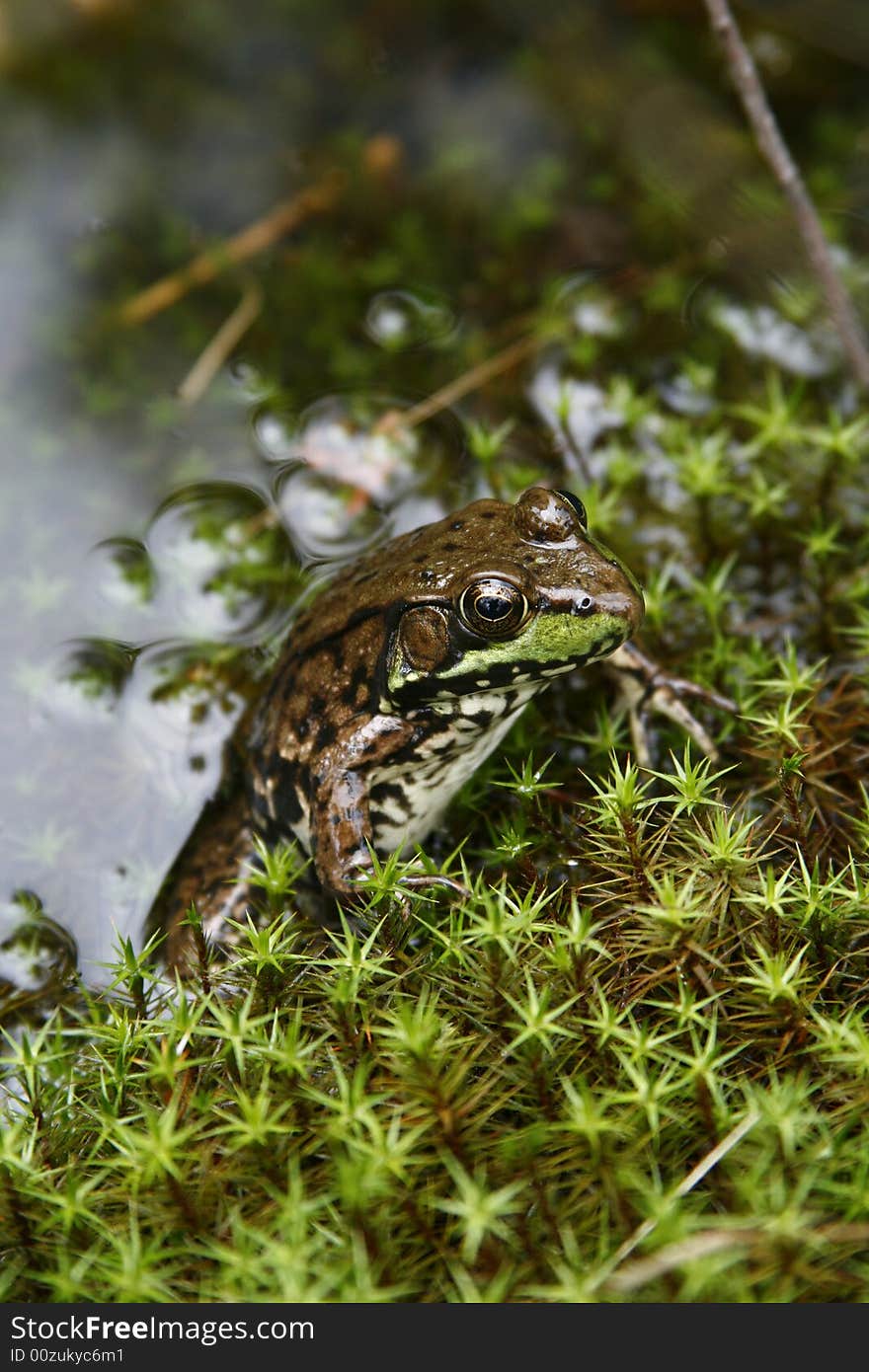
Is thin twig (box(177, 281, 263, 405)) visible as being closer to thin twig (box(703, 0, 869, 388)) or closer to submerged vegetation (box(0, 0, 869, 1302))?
submerged vegetation (box(0, 0, 869, 1302))

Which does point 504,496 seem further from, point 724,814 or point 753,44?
point 753,44

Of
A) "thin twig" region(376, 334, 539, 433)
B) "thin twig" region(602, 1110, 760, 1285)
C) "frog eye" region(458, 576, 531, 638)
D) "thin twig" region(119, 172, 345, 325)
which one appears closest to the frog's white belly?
"frog eye" region(458, 576, 531, 638)

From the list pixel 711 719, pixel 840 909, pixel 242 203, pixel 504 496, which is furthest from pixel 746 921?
pixel 242 203

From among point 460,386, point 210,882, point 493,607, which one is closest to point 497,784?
point 493,607

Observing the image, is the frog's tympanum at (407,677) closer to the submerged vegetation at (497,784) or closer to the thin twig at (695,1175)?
the submerged vegetation at (497,784)

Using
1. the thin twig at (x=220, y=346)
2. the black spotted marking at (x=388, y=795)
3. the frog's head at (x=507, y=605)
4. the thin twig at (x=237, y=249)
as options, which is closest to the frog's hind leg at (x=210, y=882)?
the black spotted marking at (x=388, y=795)

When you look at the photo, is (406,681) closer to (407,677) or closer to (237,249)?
(407,677)
